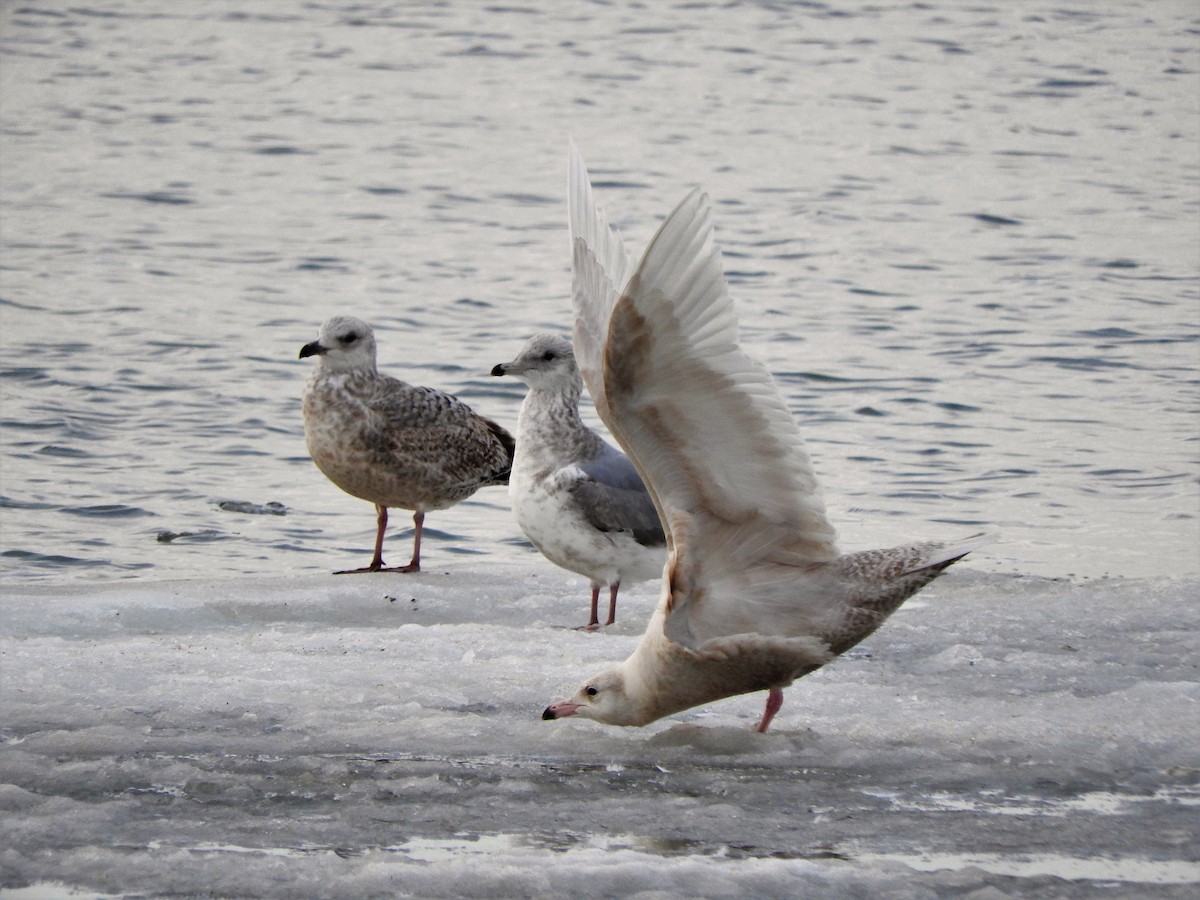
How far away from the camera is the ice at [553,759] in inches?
160

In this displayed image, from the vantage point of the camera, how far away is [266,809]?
4.42 meters

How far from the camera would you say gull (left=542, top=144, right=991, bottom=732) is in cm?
455

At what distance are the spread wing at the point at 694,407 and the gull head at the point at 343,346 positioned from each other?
255 cm

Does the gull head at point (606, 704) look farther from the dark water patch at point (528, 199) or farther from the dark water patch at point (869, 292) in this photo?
the dark water patch at point (528, 199)

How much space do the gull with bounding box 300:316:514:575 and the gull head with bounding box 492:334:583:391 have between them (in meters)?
0.77

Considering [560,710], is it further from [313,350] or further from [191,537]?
[191,537]

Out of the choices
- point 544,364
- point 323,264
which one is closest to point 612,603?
point 544,364

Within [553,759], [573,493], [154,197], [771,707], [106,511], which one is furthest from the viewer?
[154,197]

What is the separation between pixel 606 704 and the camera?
4938mm

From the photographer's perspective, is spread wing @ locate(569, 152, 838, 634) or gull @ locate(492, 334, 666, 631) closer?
spread wing @ locate(569, 152, 838, 634)

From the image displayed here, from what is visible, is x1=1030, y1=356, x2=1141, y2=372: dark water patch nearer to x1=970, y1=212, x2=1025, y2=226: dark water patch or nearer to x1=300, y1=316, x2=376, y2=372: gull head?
x1=970, y1=212, x2=1025, y2=226: dark water patch

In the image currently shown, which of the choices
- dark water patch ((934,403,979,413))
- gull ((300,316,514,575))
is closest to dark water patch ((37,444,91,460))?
gull ((300,316,514,575))

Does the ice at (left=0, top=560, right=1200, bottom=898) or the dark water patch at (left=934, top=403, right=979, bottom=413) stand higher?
the ice at (left=0, top=560, right=1200, bottom=898)

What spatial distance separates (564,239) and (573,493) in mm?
8222
